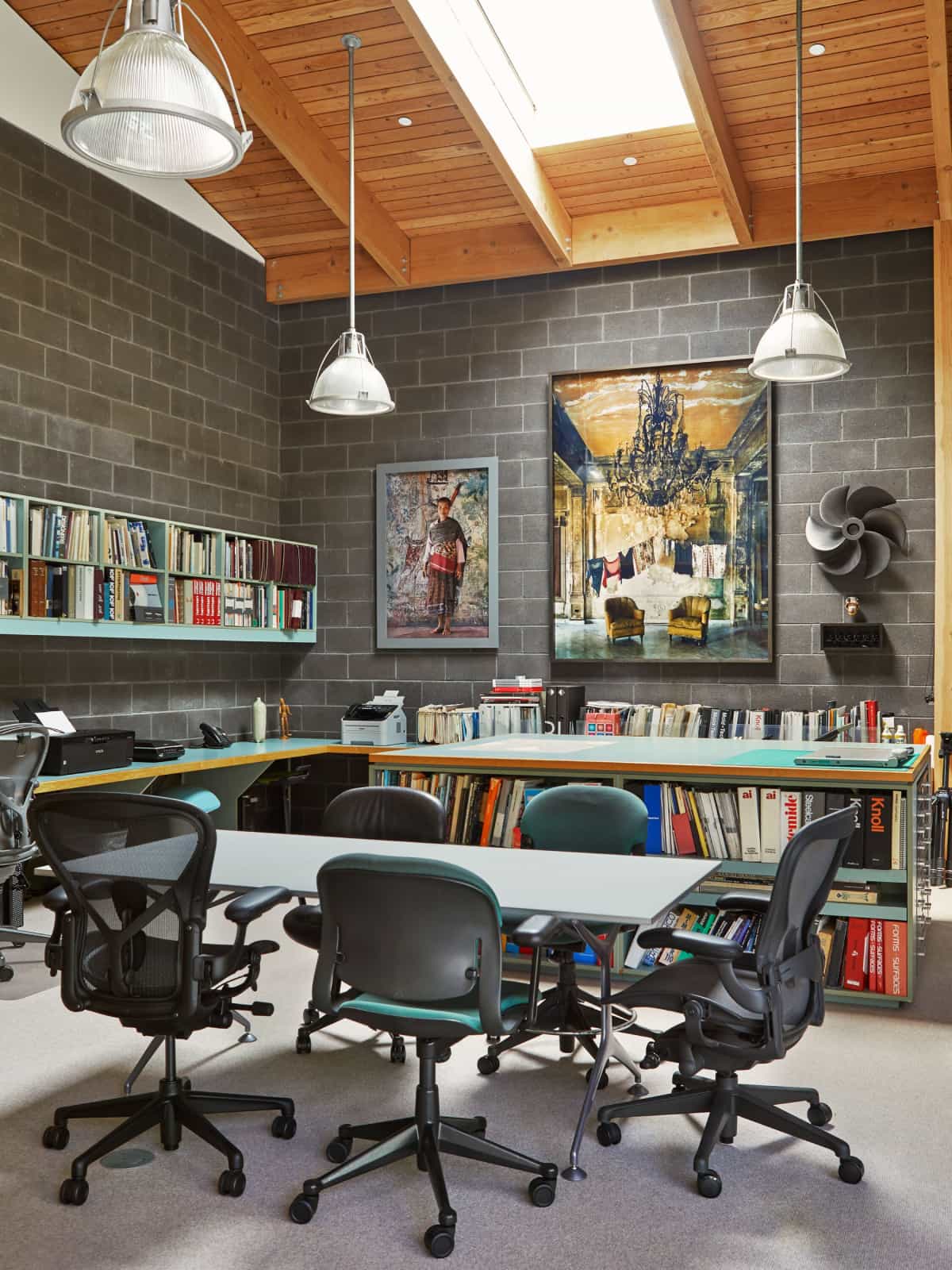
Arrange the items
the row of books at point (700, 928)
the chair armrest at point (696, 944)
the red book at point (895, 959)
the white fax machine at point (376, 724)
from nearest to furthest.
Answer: the chair armrest at point (696, 944) < the red book at point (895, 959) < the row of books at point (700, 928) < the white fax machine at point (376, 724)

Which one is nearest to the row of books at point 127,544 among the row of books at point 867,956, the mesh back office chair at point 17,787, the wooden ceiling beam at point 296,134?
the mesh back office chair at point 17,787

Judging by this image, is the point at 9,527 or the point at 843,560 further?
the point at 843,560

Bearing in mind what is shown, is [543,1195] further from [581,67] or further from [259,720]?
[581,67]

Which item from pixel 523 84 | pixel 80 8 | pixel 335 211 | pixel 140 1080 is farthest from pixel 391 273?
pixel 140 1080

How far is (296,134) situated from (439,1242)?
6.16 metres

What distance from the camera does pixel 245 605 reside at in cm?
766

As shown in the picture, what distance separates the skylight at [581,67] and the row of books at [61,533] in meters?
3.41

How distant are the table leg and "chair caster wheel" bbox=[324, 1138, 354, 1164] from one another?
58 centimetres

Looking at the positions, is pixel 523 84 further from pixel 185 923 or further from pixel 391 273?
pixel 185 923

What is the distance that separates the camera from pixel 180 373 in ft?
24.8

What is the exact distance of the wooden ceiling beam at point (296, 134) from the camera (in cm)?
613

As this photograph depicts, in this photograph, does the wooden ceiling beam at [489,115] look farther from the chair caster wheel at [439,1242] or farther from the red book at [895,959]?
the chair caster wheel at [439,1242]

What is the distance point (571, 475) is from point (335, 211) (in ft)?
7.59

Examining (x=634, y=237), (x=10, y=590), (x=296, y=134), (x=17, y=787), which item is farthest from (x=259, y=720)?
(x=634, y=237)
